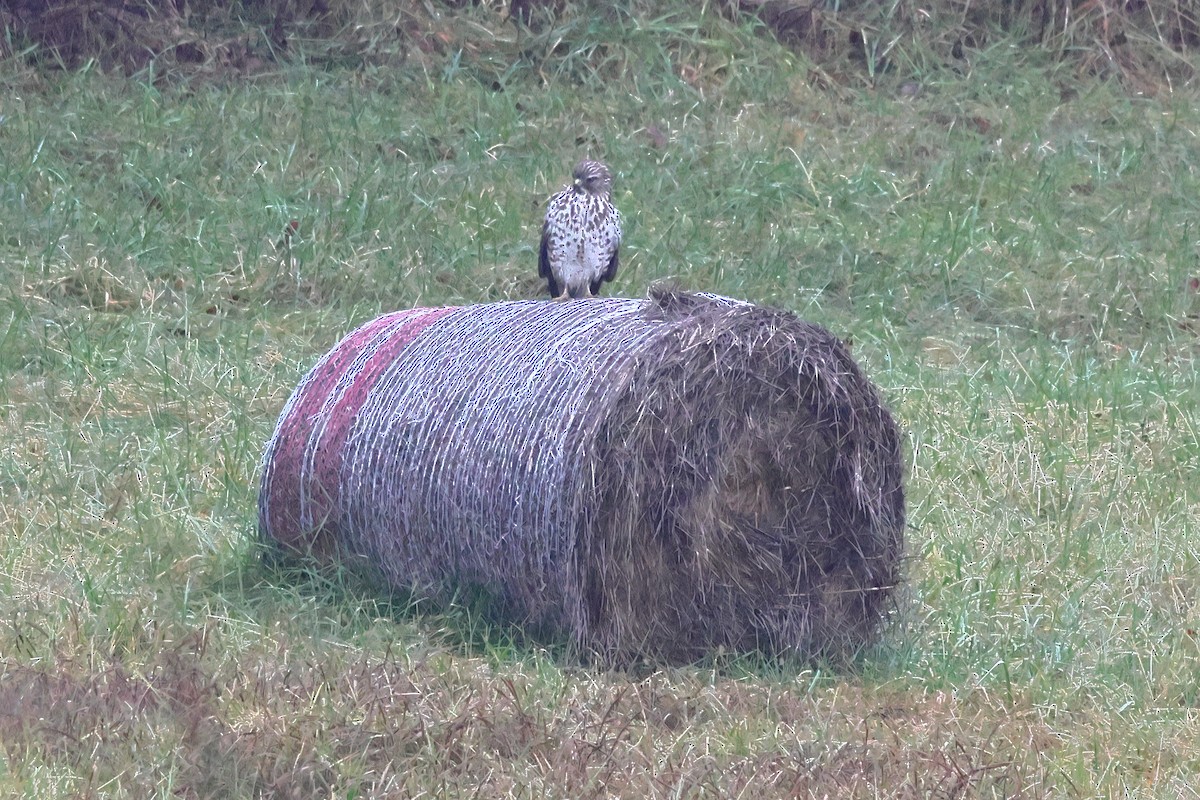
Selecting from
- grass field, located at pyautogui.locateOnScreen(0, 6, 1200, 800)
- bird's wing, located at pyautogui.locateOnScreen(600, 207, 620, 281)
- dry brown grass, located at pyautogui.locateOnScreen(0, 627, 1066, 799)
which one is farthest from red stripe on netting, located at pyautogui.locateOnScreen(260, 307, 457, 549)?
bird's wing, located at pyautogui.locateOnScreen(600, 207, 620, 281)

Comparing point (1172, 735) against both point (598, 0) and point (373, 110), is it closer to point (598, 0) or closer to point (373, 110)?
point (373, 110)

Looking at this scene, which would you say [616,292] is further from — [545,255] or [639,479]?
[639,479]

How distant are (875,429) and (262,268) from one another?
5.04 metres

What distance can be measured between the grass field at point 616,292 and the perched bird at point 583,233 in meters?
1.27

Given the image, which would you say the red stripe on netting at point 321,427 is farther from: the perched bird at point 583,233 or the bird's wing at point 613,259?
the bird's wing at point 613,259

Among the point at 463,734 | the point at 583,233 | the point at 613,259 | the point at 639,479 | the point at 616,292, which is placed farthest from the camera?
the point at 616,292

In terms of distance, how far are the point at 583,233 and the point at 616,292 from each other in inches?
61.8

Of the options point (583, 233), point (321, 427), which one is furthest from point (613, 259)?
point (321, 427)

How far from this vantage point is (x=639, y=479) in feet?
15.7

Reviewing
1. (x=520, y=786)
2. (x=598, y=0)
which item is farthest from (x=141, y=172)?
(x=520, y=786)

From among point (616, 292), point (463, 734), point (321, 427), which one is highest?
point (321, 427)

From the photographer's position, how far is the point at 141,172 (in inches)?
408

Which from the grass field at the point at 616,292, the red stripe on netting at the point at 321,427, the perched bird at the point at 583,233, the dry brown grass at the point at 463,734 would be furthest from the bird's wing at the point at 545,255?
the dry brown grass at the point at 463,734

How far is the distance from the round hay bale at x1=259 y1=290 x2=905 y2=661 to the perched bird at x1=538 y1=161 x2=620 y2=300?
7.15 ft
